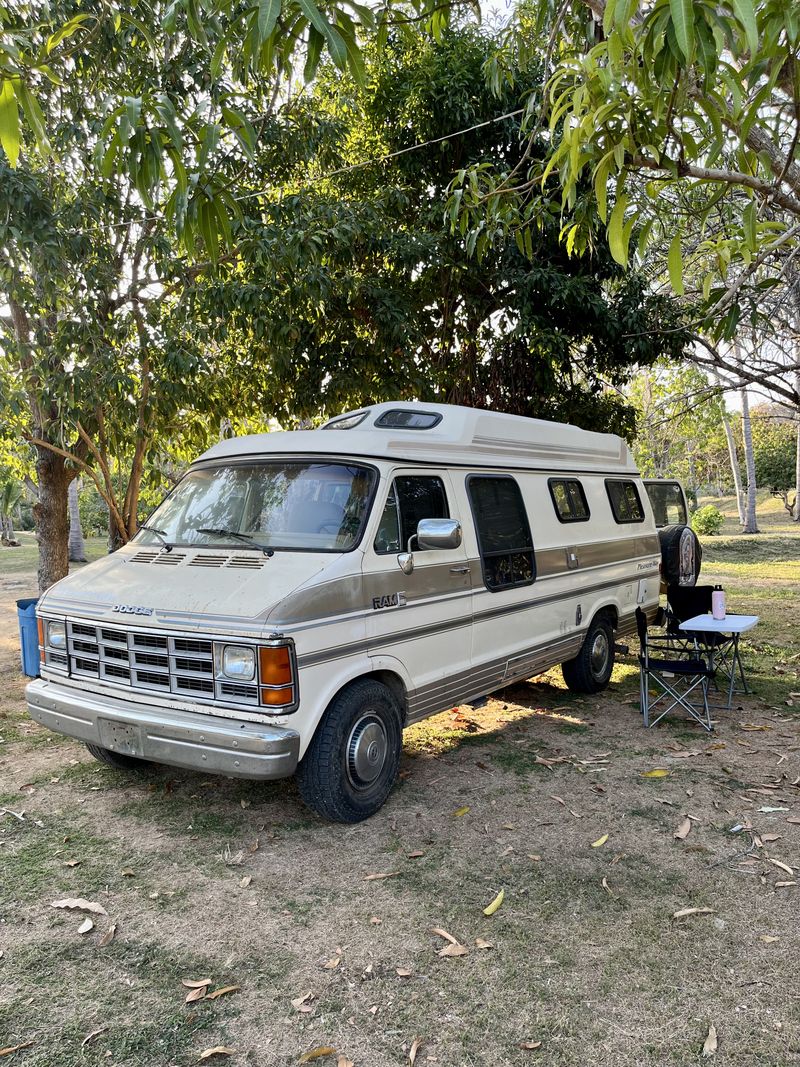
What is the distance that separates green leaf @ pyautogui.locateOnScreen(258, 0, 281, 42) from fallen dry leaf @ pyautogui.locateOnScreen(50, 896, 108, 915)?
377 centimetres

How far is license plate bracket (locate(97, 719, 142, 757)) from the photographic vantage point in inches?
170

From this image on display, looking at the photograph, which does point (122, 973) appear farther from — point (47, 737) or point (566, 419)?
point (566, 419)

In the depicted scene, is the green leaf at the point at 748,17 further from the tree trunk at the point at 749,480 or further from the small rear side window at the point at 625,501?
the tree trunk at the point at 749,480

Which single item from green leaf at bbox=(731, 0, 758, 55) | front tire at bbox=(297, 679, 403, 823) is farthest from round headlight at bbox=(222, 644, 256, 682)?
green leaf at bbox=(731, 0, 758, 55)

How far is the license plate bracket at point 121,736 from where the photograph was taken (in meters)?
4.31

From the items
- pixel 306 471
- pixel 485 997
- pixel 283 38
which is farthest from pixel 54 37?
pixel 485 997

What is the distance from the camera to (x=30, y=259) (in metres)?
6.91

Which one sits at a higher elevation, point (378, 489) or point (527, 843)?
point (378, 489)

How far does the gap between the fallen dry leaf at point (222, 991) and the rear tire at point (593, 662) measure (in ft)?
15.2

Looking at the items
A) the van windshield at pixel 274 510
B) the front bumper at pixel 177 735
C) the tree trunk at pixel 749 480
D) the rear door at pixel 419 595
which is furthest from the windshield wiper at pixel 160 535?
the tree trunk at pixel 749 480

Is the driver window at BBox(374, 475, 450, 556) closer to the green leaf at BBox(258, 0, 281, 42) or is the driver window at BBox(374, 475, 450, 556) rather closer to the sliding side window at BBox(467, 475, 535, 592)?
the sliding side window at BBox(467, 475, 535, 592)

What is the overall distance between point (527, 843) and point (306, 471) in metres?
2.63

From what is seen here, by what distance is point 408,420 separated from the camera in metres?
5.63

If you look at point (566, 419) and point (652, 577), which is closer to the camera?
point (652, 577)
